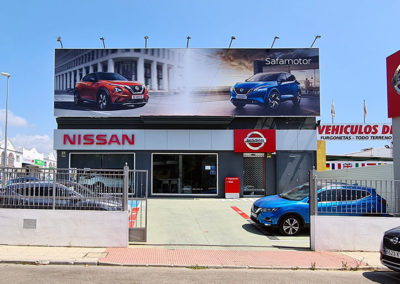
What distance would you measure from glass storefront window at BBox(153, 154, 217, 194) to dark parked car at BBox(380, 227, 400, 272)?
14.3m

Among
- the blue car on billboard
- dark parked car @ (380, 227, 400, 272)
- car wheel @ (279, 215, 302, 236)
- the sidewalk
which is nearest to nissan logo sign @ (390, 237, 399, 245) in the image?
dark parked car @ (380, 227, 400, 272)

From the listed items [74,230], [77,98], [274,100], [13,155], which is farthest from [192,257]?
[13,155]

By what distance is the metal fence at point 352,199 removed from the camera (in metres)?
9.31

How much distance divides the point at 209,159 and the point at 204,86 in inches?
178

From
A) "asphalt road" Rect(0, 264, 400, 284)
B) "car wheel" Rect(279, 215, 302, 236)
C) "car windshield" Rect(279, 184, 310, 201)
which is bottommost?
"asphalt road" Rect(0, 264, 400, 284)

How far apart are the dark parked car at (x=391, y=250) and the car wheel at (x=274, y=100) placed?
14.8 m

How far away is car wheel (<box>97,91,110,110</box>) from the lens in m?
21.6

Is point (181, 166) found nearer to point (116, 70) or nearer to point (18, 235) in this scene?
point (116, 70)

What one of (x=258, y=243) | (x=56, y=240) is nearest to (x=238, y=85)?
(x=258, y=243)

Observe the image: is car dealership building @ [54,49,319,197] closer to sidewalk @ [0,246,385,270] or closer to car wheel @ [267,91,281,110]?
car wheel @ [267,91,281,110]

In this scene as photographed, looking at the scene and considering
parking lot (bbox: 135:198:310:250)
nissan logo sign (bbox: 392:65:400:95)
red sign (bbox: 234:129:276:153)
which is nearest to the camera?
parking lot (bbox: 135:198:310:250)

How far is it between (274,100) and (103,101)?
10.5 metres

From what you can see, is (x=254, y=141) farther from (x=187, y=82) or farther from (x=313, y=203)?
(x=313, y=203)

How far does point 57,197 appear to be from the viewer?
29.8 feet
